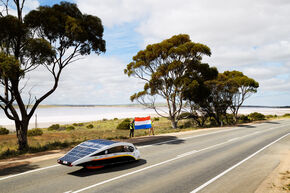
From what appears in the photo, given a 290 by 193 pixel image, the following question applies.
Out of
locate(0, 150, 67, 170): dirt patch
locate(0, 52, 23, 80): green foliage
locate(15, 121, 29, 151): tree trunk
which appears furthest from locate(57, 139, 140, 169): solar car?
locate(15, 121, 29, 151): tree trunk

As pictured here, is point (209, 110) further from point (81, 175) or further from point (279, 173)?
point (81, 175)

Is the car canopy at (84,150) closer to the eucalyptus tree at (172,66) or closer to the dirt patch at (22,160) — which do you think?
the dirt patch at (22,160)

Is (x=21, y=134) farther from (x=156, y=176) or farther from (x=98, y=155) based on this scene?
(x=156, y=176)

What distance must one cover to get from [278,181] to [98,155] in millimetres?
8005

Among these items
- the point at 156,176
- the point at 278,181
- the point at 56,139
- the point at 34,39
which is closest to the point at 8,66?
the point at 34,39

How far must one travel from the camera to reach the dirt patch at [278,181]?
7809 millimetres

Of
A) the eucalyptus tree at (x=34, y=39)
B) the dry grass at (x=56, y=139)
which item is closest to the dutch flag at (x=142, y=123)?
the dry grass at (x=56, y=139)

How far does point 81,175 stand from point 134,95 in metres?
25.0

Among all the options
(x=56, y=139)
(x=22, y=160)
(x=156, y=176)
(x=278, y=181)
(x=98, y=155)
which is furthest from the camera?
(x=56, y=139)

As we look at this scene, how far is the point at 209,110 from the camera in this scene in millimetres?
37781

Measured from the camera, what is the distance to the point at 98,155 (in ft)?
32.0

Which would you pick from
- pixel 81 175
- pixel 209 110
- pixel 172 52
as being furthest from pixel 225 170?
pixel 209 110

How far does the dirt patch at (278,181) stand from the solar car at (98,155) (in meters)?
6.21

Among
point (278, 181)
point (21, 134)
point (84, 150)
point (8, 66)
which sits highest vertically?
point (8, 66)
